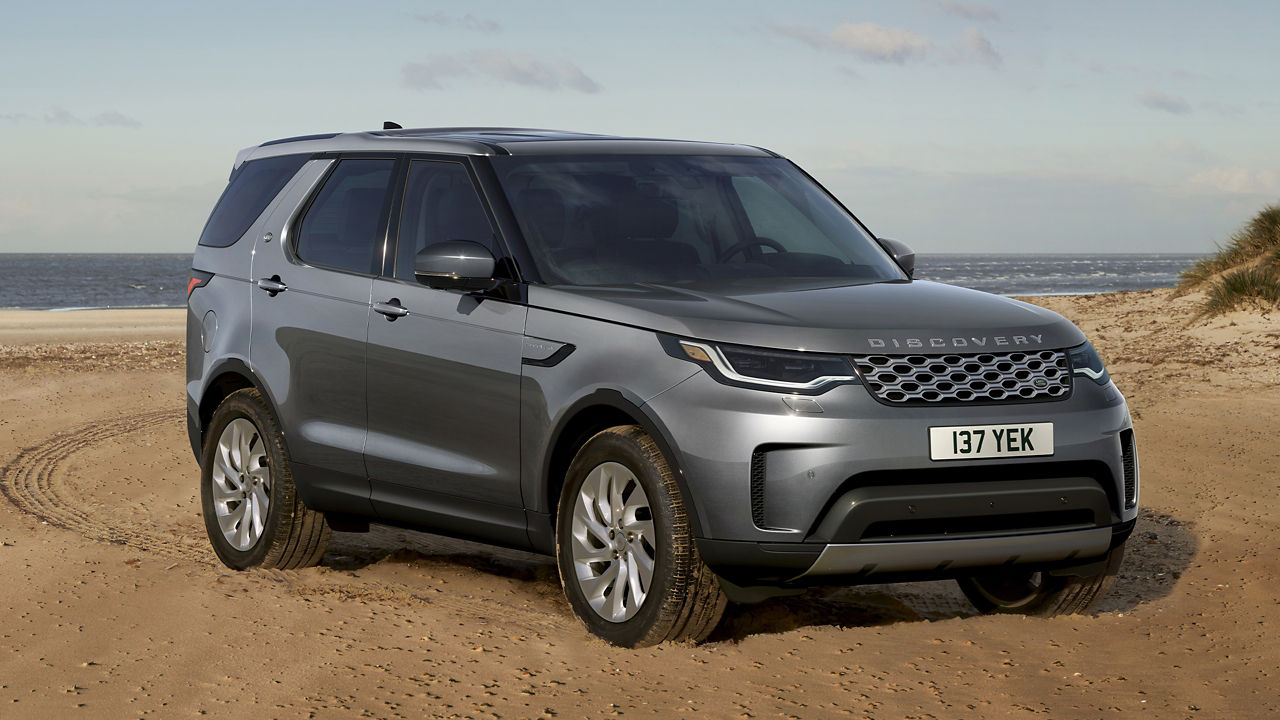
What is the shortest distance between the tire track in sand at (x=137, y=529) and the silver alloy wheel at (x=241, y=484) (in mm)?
220

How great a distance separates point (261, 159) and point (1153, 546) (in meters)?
5.00

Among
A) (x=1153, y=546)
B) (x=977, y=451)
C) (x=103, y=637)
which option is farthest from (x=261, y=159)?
(x=1153, y=546)

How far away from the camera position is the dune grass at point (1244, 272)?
17.6 m

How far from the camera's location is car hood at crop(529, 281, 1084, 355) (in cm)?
518

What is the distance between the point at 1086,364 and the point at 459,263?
2.37 m

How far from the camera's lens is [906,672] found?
528 centimetres

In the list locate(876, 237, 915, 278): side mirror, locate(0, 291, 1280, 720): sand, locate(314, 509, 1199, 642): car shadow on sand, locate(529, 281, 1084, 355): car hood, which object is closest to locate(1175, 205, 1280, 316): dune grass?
locate(0, 291, 1280, 720): sand

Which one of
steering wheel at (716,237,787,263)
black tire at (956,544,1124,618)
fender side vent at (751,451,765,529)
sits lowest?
black tire at (956,544,1124,618)

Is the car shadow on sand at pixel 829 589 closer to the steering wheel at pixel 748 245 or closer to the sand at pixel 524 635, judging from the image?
the sand at pixel 524 635

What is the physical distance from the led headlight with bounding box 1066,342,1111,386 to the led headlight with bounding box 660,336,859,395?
96 centimetres

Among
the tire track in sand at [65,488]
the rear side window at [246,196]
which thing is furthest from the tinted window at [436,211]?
the tire track in sand at [65,488]

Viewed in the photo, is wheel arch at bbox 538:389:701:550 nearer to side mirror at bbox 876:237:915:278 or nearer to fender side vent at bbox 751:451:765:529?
fender side vent at bbox 751:451:765:529

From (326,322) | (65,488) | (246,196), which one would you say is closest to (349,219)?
(326,322)

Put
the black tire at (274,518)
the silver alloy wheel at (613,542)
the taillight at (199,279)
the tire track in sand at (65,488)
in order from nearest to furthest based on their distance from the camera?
the silver alloy wheel at (613,542), the black tire at (274,518), the taillight at (199,279), the tire track in sand at (65,488)
